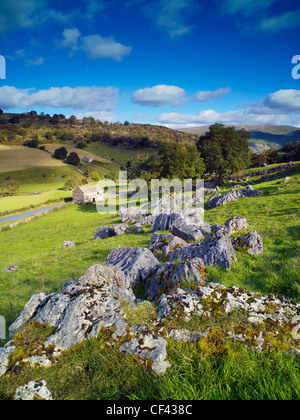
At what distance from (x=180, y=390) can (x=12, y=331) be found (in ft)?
15.2

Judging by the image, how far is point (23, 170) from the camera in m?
99.8

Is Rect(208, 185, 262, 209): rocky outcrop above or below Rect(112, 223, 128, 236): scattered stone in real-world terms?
above

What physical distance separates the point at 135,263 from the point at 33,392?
5.96 m

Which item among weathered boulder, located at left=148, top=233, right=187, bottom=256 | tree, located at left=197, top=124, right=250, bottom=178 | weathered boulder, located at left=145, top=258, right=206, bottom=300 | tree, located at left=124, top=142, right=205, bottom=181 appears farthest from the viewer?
tree, located at left=124, top=142, right=205, bottom=181

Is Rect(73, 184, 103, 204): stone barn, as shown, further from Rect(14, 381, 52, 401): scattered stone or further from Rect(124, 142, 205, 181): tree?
Rect(14, 381, 52, 401): scattered stone

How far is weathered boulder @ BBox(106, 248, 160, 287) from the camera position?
873cm

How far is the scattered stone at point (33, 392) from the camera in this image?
129 inches

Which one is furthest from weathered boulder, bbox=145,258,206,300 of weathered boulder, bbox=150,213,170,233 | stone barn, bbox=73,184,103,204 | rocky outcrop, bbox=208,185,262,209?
stone barn, bbox=73,184,103,204

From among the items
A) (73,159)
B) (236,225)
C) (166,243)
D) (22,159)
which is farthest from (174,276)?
(22,159)

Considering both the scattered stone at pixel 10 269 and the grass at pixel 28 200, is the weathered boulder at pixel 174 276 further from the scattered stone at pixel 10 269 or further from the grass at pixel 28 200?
the grass at pixel 28 200

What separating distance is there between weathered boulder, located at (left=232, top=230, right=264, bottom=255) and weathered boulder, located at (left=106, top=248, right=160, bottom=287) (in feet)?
12.6

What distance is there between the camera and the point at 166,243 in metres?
12.2
